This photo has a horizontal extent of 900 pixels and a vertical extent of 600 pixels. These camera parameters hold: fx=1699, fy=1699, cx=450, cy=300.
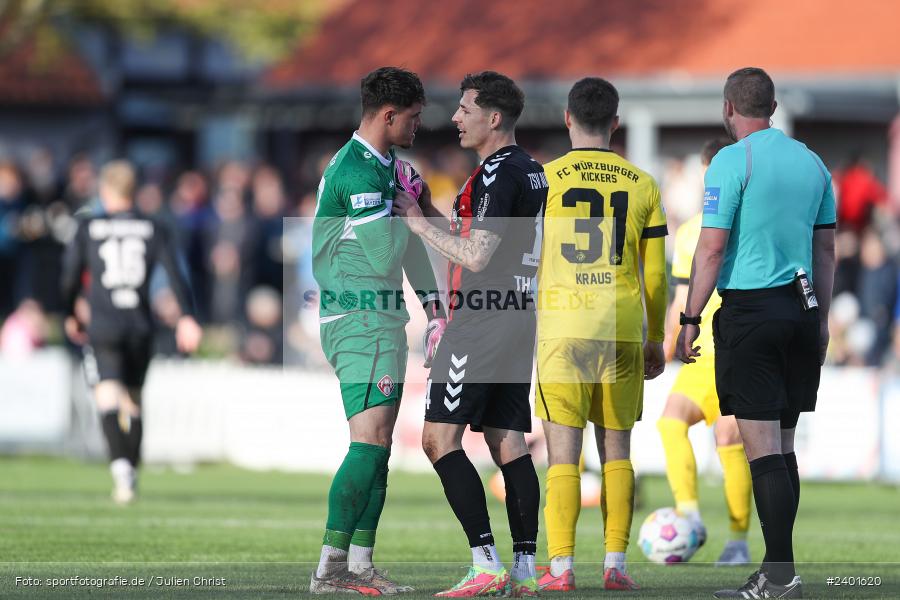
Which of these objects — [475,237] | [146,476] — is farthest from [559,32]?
[475,237]

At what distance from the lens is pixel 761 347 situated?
8.35 meters

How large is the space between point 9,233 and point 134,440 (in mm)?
9249

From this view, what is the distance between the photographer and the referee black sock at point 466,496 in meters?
8.22

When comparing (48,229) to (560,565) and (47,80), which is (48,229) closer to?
(47,80)

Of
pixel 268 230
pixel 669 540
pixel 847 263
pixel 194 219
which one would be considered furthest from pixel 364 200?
pixel 194 219

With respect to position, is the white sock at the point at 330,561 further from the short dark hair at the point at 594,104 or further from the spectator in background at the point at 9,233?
the spectator in background at the point at 9,233

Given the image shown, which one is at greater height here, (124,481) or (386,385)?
(386,385)

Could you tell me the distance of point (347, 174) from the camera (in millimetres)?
8320

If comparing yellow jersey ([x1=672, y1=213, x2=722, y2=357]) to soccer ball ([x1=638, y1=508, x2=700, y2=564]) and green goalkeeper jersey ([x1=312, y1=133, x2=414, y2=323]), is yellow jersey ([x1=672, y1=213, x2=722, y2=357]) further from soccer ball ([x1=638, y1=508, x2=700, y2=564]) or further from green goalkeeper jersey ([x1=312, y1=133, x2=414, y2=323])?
green goalkeeper jersey ([x1=312, y1=133, x2=414, y2=323])

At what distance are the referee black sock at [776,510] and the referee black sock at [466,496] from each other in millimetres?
1354

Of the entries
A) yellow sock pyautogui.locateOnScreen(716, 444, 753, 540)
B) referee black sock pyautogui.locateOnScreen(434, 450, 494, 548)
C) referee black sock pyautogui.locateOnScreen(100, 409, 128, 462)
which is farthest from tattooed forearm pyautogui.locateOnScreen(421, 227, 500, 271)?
referee black sock pyautogui.locateOnScreen(100, 409, 128, 462)

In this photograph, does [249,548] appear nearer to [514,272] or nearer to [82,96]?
[514,272]

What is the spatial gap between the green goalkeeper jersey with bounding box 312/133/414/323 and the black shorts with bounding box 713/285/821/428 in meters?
1.65

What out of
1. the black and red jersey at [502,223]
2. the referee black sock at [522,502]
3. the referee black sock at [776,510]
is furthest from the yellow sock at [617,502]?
the black and red jersey at [502,223]
